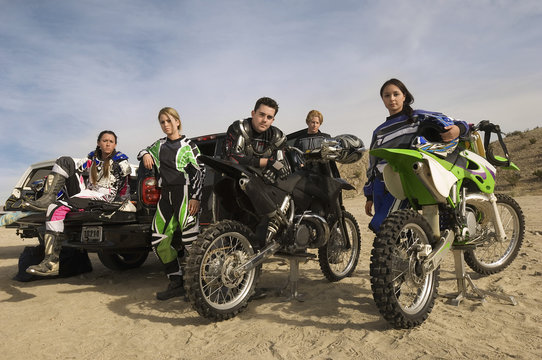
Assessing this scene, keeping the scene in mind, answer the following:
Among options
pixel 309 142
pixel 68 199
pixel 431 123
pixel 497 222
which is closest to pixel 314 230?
pixel 431 123

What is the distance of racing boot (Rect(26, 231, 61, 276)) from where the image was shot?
4070mm

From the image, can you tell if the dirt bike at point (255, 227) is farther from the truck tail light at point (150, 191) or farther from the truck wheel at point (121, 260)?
the truck wheel at point (121, 260)

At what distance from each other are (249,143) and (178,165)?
91 centimetres

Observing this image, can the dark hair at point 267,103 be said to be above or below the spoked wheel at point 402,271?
above

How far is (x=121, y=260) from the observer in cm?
567

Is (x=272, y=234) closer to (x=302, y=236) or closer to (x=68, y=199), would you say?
(x=302, y=236)

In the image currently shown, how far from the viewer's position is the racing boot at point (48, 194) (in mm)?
4590

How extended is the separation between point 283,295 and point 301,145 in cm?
260

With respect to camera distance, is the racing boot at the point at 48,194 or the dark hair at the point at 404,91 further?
the racing boot at the point at 48,194

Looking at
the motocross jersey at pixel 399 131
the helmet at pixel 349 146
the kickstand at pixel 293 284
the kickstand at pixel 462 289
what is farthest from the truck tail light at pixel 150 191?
the kickstand at pixel 462 289

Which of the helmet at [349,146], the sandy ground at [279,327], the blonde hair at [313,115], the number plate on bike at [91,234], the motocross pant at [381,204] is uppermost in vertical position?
the blonde hair at [313,115]

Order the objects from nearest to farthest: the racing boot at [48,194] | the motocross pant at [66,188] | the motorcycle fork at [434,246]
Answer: the motorcycle fork at [434,246]
the motocross pant at [66,188]
the racing boot at [48,194]

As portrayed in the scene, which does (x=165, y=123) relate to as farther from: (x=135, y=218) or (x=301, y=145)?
(x=301, y=145)

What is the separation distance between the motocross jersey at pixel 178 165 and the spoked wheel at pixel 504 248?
2.97m
